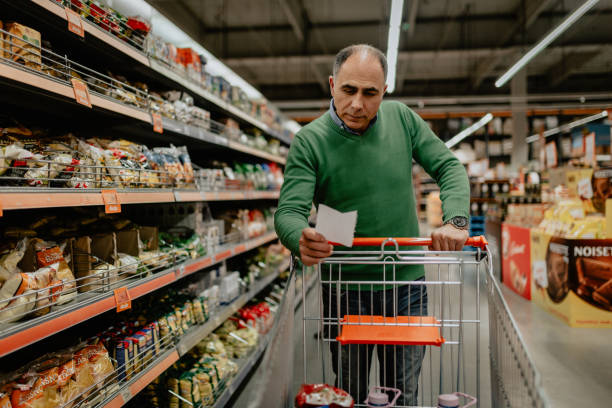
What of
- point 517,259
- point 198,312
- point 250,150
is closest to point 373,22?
point 517,259

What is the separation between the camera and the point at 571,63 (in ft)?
39.0

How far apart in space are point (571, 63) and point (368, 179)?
1298 cm

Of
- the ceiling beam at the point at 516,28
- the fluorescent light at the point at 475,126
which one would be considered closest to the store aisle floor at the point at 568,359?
the fluorescent light at the point at 475,126

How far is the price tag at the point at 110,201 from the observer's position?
5.79 ft

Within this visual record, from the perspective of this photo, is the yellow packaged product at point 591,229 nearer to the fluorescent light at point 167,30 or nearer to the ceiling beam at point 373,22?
the fluorescent light at point 167,30

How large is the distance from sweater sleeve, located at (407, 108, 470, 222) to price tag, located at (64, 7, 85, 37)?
134 centimetres

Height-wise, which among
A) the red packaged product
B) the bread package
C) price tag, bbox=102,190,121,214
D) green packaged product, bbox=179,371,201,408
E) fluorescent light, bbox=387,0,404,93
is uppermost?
fluorescent light, bbox=387,0,404,93

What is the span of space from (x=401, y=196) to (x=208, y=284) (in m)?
2.04

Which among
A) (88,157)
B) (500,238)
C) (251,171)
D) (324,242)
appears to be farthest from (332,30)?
(324,242)

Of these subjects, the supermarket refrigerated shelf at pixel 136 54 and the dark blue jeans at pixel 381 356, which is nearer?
the dark blue jeans at pixel 381 356

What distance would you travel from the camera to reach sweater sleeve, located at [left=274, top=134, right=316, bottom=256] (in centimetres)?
132

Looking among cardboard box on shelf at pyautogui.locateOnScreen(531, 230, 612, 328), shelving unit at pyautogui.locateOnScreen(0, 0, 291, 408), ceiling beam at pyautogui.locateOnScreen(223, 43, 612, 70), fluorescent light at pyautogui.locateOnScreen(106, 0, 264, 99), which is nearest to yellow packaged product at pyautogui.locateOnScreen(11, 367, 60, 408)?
shelving unit at pyautogui.locateOnScreen(0, 0, 291, 408)

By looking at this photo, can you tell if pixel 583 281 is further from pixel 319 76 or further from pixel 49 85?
pixel 319 76

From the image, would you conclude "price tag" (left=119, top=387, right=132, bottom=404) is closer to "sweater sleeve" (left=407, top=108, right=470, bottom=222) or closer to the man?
the man
